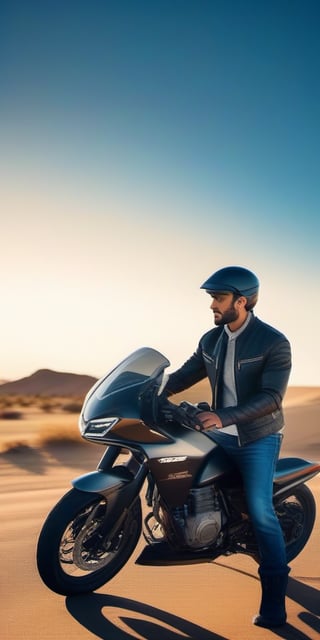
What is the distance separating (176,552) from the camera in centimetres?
503

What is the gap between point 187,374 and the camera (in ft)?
18.8

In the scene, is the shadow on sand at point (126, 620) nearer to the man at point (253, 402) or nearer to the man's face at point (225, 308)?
the man at point (253, 402)

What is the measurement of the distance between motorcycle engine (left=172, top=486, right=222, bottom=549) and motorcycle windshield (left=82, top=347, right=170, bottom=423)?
0.70m

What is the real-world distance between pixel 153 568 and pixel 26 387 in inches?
4568

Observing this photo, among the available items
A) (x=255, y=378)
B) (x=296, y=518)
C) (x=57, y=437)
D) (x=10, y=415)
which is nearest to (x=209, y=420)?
(x=255, y=378)

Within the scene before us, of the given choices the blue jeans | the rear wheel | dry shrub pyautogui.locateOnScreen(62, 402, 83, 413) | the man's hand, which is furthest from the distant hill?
the man's hand

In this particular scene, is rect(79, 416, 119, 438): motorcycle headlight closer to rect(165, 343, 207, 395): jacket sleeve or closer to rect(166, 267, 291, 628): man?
rect(166, 267, 291, 628): man

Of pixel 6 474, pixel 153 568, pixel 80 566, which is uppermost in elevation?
pixel 80 566

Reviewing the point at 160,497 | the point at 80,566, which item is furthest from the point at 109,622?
the point at 160,497

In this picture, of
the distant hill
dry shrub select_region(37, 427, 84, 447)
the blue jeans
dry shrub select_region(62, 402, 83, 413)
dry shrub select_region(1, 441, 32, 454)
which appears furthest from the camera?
the distant hill

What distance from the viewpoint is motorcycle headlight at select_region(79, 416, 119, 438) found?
4.76m

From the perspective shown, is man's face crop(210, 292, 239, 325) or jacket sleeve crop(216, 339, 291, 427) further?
man's face crop(210, 292, 239, 325)

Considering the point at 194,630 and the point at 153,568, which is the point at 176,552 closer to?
the point at 194,630

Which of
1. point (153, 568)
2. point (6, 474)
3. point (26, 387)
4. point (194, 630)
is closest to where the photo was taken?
point (194, 630)
